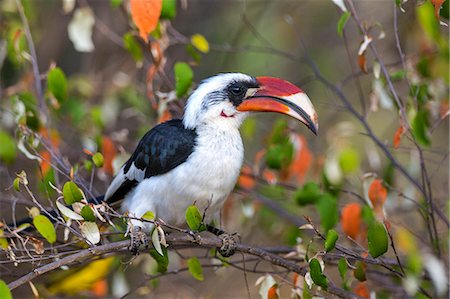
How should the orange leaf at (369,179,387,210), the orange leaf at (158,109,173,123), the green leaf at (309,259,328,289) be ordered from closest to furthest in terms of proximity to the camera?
the green leaf at (309,259,328,289) → the orange leaf at (369,179,387,210) → the orange leaf at (158,109,173,123)

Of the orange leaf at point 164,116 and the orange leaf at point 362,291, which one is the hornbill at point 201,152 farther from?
the orange leaf at point 362,291

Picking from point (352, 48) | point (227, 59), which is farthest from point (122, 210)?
point (352, 48)

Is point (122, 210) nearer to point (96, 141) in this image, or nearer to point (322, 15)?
point (96, 141)

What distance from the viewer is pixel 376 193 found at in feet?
9.87

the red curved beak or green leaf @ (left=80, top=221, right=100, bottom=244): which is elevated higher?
the red curved beak

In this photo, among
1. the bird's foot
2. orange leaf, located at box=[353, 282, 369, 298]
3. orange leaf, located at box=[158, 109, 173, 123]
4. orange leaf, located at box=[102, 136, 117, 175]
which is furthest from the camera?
orange leaf, located at box=[102, 136, 117, 175]

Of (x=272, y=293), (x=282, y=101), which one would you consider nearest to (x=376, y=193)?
(x=282, y=101)

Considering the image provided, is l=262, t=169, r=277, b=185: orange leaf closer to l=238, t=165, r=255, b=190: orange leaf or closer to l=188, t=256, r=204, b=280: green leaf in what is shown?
l=238, t=165, r=255, b=190: orange leaf

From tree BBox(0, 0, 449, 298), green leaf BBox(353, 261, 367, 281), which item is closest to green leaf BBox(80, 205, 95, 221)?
tree BBox(0, 0, 449, 298)

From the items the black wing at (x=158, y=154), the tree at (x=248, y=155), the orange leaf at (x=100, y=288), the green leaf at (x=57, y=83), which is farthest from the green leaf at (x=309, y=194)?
the orange leaf at (x=100, y=288)

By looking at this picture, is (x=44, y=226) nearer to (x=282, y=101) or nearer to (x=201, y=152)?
(x=201, y=152)

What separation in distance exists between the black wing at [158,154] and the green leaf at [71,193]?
64 centimetres

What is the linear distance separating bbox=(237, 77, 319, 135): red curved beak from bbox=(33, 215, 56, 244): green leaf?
3.10ft

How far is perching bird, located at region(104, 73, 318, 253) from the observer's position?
9.74 feet
